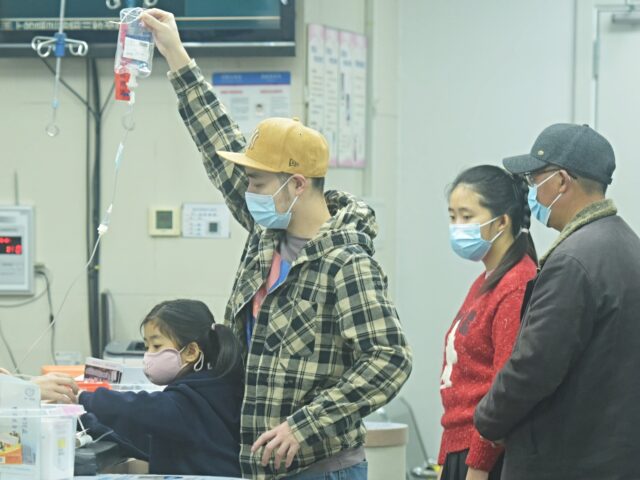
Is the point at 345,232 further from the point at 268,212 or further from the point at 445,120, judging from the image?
the point at 445,120

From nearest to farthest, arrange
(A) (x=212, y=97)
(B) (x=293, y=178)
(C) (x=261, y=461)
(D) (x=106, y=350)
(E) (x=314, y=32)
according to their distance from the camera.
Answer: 1. (C) (x=261, y=461)
2. (B) (x=293, y=178)
3. (A) (x=212, y=97)
4. (D) (x=106, y=350)
5. (E) (x=314, y=32)

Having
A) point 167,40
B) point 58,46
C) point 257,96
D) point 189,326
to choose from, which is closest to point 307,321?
point 189,326

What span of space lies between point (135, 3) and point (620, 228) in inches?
90.3

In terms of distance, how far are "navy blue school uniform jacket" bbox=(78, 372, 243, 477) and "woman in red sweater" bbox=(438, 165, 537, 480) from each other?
57cm

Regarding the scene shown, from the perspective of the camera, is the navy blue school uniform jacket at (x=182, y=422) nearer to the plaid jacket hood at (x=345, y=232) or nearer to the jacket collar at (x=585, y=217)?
the plaid jacket hood at (x=345, y=232)

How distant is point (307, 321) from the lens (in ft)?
7.25

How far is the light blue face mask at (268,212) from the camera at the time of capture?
90.5 inches

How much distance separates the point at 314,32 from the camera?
3.95 metres

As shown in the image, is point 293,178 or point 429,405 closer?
point 293,178

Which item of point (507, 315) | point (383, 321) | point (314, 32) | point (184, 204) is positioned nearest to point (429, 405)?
point (184, 204)

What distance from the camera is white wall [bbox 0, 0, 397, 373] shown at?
13.0 feet

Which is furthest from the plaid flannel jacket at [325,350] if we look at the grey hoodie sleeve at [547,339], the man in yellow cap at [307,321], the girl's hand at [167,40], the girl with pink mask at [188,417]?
the girl's hand at [167,40]

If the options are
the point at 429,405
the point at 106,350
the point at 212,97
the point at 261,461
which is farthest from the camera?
the point at 429,405

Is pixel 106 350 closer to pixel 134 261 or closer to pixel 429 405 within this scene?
pixel 134 261
